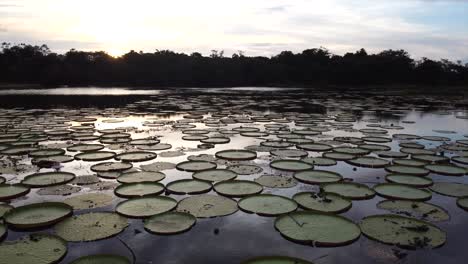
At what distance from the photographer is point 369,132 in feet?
32.8

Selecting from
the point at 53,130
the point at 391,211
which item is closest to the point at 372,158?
the point at 391,211

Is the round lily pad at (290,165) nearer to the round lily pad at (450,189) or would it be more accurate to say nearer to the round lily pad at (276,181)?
the round lily pad at (276,181)

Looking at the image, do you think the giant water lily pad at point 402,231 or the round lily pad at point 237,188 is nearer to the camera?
the giant water lily pad at point 402,231

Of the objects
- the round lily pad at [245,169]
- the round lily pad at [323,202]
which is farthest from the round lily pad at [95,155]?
the round lily pad at [323,202]

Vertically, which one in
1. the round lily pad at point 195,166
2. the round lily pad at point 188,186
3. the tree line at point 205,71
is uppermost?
the tree line at point 205,71

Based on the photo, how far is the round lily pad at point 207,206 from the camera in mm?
4355

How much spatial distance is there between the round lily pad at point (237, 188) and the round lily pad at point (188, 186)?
0.53 ft

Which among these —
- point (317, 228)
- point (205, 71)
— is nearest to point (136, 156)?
point (317, 228)

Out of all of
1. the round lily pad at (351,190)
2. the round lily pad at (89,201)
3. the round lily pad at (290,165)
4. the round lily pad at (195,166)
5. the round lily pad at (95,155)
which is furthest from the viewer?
the round lily pad at (95,155)

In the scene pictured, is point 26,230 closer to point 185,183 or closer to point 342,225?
point 185,183

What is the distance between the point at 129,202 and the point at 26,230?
44.6 inches

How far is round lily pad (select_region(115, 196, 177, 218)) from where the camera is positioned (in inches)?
168

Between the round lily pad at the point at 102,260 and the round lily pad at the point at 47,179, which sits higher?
the round lily pad at the point at 47,179

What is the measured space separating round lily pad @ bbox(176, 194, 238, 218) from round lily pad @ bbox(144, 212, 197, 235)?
0.56 ft
